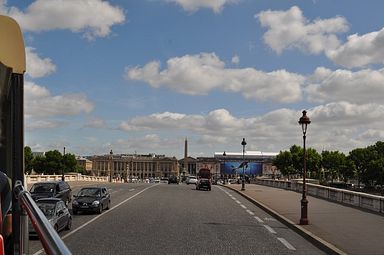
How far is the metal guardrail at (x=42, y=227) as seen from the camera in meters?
3.27

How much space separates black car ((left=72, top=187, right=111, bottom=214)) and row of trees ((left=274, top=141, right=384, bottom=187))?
82.9m

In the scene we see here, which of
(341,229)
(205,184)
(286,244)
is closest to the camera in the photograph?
(286,244)

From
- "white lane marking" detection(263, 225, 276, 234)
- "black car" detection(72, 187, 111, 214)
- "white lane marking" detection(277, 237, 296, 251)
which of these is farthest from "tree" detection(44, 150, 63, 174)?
"white lane marking" detection(277, 237, 296, 251)

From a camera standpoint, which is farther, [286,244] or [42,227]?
[286,244]

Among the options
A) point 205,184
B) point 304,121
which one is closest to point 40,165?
point 205,184

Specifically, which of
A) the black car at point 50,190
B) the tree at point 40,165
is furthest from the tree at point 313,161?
the black car at point 50,190

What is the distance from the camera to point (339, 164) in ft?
474

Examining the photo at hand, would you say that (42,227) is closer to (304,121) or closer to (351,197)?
(304,121)

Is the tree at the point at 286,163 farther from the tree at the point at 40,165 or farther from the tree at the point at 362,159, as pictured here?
the tree at the point at 40,165

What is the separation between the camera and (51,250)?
3326mm

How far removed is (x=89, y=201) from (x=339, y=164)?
124 m

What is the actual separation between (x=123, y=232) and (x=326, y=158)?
136864 mm

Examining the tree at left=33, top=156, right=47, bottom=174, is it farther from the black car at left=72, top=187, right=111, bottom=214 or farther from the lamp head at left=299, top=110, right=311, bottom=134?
the lamp head at left=299, top=110, right=311, bottom=134

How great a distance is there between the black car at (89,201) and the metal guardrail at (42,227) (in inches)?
942
